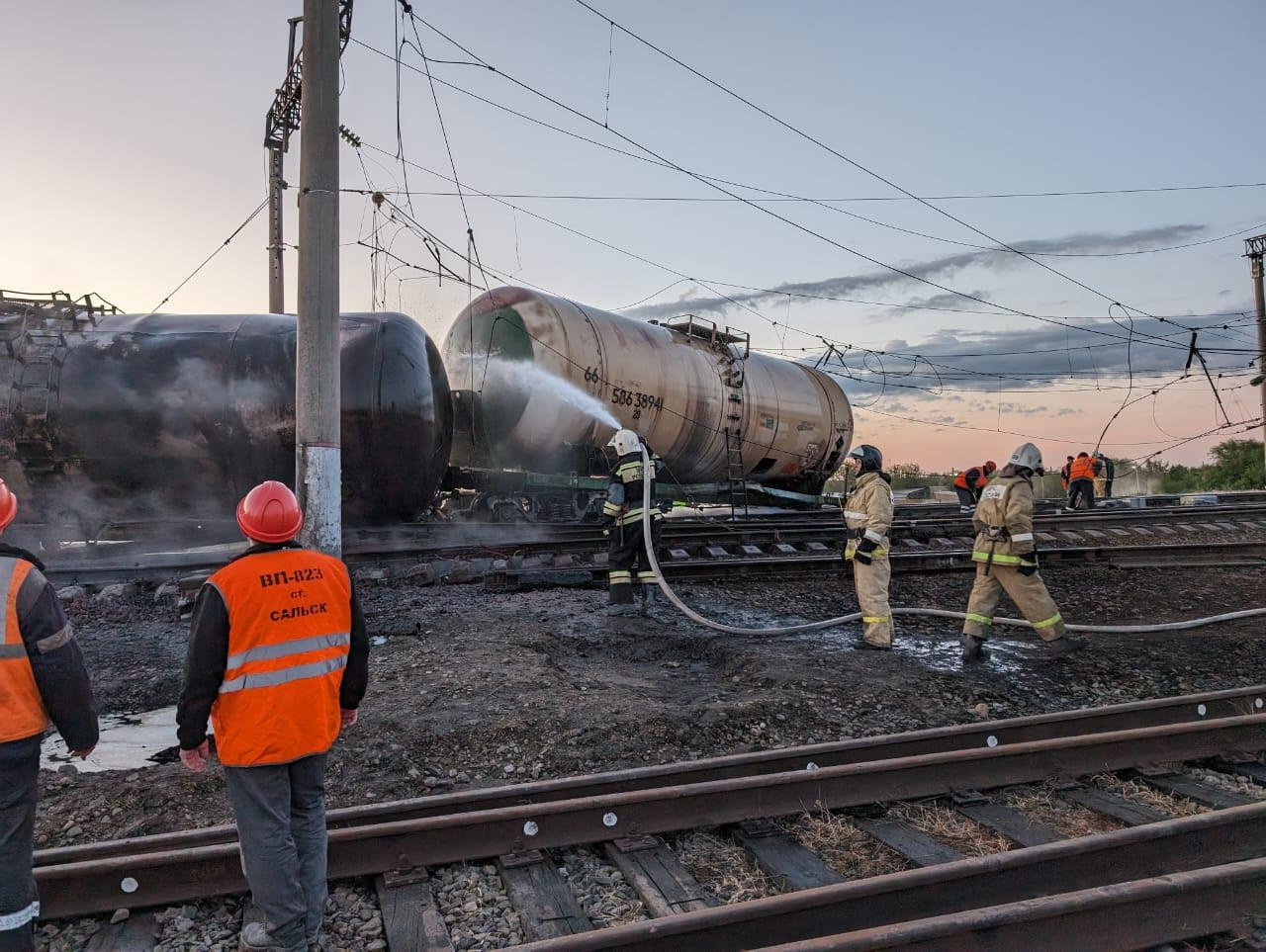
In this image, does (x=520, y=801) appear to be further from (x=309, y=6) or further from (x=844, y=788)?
(x=309, y=6)

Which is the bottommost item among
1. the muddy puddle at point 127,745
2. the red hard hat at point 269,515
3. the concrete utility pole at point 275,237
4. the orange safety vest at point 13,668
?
A: the muddy puddle at point 127,745

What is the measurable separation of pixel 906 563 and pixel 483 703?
6648 millimetres

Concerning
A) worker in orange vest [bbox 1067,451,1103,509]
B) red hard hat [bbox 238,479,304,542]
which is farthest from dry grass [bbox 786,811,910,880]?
worker in orange vest [bbox 1067,451,1103,509]

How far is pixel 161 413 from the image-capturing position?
8406mm

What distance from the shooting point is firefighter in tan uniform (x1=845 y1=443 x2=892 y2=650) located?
6.55m

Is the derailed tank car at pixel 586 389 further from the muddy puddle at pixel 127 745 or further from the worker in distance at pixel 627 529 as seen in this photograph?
the muddy puddle at pixel 127 745

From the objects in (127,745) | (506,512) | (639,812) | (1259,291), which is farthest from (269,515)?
(1259,291)

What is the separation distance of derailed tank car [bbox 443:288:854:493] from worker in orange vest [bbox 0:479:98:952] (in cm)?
923

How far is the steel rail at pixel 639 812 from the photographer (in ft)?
9.16

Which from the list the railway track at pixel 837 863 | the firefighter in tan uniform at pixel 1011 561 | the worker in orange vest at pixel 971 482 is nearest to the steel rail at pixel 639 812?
the railway track at pixel 837 863

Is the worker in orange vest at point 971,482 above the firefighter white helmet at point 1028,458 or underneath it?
underneath

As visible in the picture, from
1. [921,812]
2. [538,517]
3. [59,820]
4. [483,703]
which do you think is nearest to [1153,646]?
[921,812]

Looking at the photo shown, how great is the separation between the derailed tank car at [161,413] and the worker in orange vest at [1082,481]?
15.8 meters

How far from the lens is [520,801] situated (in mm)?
3504
